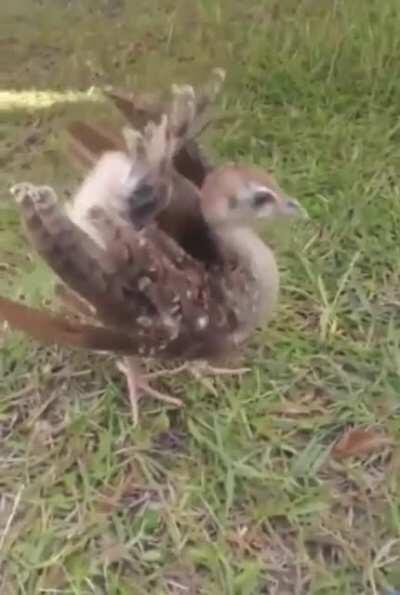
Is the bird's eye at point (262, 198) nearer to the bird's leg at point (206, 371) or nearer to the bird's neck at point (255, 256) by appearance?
the bird's neck at point (255, 256)

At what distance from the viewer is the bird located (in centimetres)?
116

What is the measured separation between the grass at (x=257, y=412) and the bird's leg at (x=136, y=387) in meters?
0.01

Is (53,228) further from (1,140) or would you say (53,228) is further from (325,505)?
(1,140)

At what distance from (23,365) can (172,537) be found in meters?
0.28

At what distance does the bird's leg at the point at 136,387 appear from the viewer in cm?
136

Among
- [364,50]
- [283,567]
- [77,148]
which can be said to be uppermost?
[77,148]

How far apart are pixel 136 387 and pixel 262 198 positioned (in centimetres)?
27

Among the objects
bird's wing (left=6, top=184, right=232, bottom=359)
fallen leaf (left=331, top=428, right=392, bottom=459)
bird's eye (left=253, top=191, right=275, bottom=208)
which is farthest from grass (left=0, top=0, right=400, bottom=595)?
bird's eye (left=253, top=191, right=275, bottom=208)

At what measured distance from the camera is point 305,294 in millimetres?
1520

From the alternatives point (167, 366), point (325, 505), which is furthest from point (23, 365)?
point (325, 505)

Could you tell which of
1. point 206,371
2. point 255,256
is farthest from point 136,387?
point 255,256

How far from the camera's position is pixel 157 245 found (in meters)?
1.22

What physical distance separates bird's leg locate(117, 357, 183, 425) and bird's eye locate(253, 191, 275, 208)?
0.76 feet

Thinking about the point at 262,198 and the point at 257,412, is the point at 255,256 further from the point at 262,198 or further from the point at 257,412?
the point at 257,412
